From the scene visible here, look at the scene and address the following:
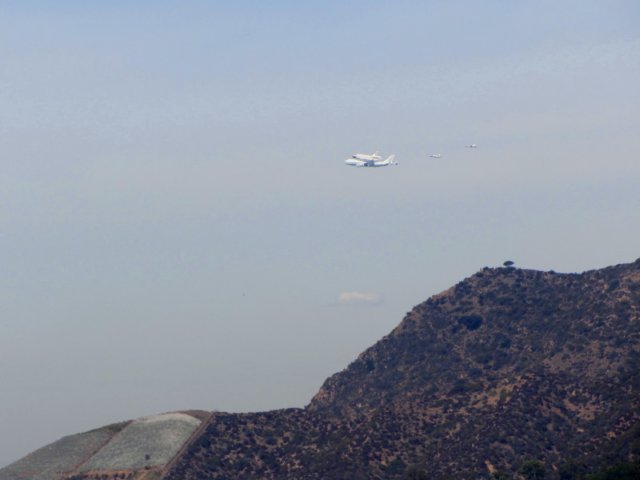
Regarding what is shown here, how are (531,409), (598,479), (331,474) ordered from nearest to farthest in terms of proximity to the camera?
(598,479) < (331,474) < (531,409)

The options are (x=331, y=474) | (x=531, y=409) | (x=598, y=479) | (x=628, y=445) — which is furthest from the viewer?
(x=531, y=409)

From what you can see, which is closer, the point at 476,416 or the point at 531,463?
the point at 531,463

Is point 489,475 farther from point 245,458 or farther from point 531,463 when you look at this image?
point 245,458

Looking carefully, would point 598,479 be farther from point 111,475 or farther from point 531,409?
point 111,475

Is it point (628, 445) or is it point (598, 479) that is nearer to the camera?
point (598, 479)

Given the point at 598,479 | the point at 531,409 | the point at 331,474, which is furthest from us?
the point at 531,409

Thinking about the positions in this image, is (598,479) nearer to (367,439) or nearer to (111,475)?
Result: (367,439)

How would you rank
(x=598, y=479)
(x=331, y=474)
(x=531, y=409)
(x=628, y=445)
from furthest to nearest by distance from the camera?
1. (x=531, y=409)
2. (x=331, y=474)
3. (x=628, y=445)
4. (x=598, y=479)

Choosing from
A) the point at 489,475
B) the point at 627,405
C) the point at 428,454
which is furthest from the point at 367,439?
the point at 627,405

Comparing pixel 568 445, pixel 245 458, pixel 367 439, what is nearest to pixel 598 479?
pixel 568 445
